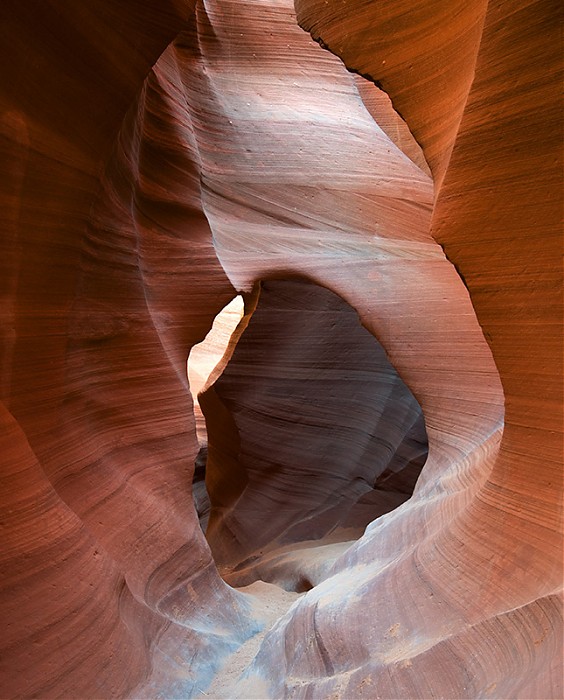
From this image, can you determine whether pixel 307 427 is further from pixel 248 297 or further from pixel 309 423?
pixel 248 297

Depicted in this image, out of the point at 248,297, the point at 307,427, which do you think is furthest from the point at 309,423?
the point at 248,297

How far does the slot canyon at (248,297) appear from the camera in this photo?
6.37ft

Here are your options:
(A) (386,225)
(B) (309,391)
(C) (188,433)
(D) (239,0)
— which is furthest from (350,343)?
(D) (239,0)

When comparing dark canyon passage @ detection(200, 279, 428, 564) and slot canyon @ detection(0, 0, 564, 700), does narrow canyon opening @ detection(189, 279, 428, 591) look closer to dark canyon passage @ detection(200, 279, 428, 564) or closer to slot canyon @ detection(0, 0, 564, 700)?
dark canyon passage @ detection(200, 279, 428, 564)

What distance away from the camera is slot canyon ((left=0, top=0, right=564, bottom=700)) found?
194 cm

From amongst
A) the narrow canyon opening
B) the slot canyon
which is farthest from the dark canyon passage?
the slot canyon

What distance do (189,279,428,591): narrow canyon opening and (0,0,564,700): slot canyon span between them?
3.64 feet

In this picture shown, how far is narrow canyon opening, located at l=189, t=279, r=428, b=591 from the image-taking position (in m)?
6.88

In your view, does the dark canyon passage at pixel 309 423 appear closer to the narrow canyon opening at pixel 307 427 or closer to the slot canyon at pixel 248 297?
the narrow canyon opening at pixel 307 427

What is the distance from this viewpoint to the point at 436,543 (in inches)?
103

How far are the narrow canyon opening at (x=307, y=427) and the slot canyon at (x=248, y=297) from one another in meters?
1.11

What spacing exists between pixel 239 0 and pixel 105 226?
406 centimetres

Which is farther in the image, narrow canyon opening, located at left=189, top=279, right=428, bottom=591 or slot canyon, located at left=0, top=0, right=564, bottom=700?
narrow canyon opening, located at left=189, top=279, right=428, bottom=591

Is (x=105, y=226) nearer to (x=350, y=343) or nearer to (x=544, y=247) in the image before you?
(x=544, y=247)
